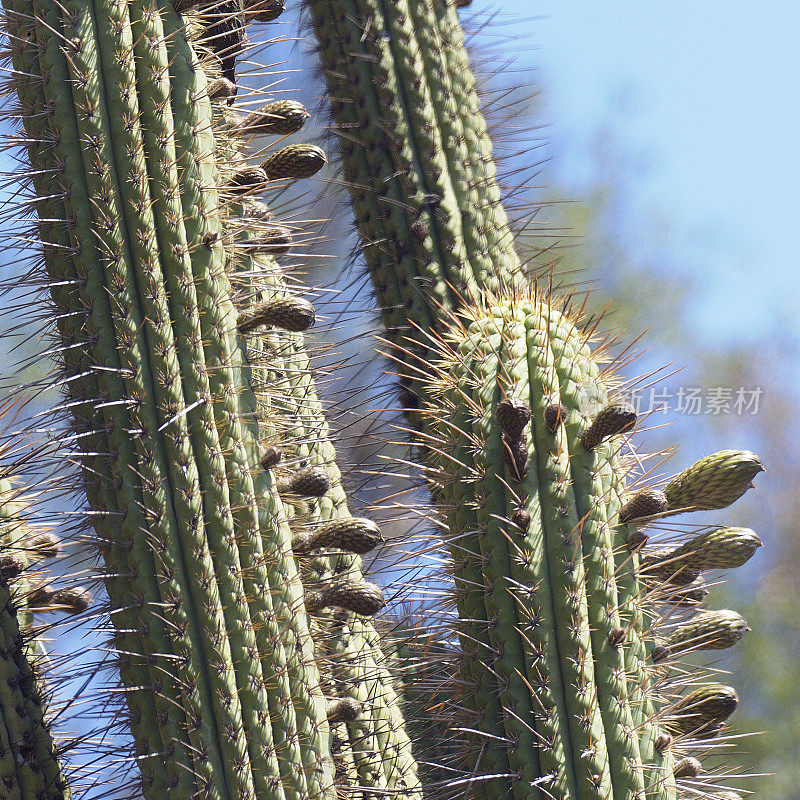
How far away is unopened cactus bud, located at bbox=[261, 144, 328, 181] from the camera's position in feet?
5.19

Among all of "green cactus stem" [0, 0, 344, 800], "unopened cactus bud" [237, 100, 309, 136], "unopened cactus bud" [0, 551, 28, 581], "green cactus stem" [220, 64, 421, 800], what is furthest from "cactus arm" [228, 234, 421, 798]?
"unopened cactus bud" [0, 551, 28, 581]

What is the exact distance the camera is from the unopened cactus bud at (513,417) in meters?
1.50

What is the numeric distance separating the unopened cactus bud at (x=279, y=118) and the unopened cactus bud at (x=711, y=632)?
1.18 m

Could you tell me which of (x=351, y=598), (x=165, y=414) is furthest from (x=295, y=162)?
(x=351, y=598)

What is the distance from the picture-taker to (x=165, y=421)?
1.32 meters

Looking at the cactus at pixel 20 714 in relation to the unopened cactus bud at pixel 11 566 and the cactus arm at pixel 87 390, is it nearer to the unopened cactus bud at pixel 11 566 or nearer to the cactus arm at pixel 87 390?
the unopened cactus bud at pixel 11 566

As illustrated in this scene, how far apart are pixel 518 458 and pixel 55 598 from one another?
0.83 meters

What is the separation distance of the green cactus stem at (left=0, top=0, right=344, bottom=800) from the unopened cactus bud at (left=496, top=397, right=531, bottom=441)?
41cm

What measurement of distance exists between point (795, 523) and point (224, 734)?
6786 millimetres

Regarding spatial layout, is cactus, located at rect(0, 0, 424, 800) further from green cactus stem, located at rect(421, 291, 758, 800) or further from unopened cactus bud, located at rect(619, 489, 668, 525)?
unopened cactus bud, located at rect(619, 489, 668, 525)

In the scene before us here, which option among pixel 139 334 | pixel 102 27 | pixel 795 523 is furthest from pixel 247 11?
pixel 795 523

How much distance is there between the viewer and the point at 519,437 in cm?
151

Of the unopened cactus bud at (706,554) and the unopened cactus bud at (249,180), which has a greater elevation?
the unopened cactus bud at (249,180)

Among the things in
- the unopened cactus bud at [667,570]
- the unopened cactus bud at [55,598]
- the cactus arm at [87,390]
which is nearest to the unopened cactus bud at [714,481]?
the unopened cactus bud at [667,570]
